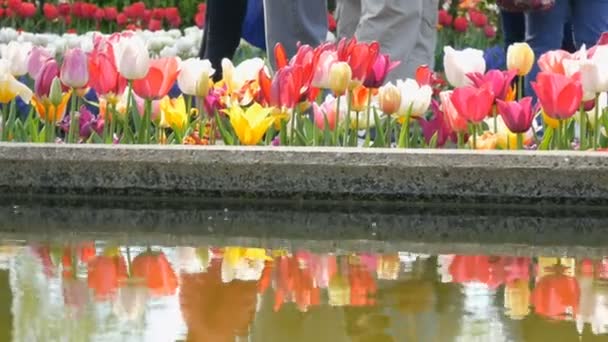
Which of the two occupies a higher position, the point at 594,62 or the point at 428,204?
the point at 594,62

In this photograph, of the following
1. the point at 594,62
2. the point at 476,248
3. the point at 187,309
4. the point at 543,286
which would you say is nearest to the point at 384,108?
the point at 594,62

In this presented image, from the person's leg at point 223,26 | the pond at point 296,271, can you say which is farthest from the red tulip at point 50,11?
the pond at point 296,271

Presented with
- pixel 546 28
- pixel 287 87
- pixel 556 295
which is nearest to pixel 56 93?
pixel 287 87

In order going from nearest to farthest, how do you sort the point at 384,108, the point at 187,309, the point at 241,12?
the point at 187,309 → the point at 384,108 → the point at 241,12

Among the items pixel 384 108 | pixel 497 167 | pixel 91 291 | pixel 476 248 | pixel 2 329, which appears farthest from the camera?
pixel 384 108

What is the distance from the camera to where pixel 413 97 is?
208 inches

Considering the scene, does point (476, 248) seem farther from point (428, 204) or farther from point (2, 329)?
point (2, 329)

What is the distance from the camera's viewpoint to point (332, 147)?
504 centimetres

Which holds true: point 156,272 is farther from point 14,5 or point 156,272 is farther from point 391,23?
point 14,5

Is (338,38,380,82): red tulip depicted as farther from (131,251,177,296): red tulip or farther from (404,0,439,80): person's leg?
(131,251,177,296): red tulip

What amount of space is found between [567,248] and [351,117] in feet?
4.47

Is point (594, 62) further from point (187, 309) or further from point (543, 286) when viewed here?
point (187, 309)

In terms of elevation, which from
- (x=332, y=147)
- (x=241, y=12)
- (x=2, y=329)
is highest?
(x=241, y=12)

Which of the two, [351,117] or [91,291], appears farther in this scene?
[351,117]
